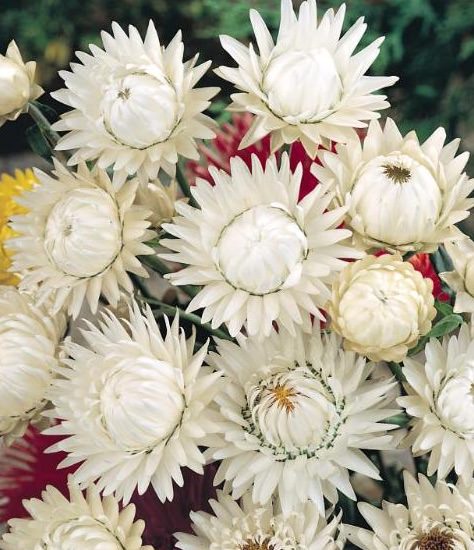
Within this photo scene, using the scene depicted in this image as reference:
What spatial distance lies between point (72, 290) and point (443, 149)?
151 mm

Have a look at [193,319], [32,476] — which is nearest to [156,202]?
[193,319]

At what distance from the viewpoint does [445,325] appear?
321 millimetres

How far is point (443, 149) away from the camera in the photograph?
33cm

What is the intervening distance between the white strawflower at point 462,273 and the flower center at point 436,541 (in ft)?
0.26

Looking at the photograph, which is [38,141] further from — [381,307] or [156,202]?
[381,307]

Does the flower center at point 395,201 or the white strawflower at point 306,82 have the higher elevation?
the white strawflower at point 306,82

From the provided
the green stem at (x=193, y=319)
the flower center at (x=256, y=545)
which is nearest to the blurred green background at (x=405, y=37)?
the green stem at (x=193, y=319)

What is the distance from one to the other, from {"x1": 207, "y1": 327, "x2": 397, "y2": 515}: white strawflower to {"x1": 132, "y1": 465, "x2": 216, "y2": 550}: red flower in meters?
0.08

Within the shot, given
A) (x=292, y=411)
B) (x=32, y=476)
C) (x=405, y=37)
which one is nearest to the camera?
(x=292, y=411)

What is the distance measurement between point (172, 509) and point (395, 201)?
0.59 ft

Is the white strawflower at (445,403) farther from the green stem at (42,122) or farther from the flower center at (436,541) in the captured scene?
the green stem at (42,122)

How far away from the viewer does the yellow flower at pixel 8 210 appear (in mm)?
422

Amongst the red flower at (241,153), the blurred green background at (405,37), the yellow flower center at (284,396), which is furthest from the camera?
the blurred green background at (405,37)

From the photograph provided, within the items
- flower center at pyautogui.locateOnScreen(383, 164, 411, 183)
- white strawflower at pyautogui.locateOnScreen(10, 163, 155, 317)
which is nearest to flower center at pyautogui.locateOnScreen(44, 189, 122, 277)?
white strawflower at pyautogui.locateOnScreen(10, 163, 155, 317)
